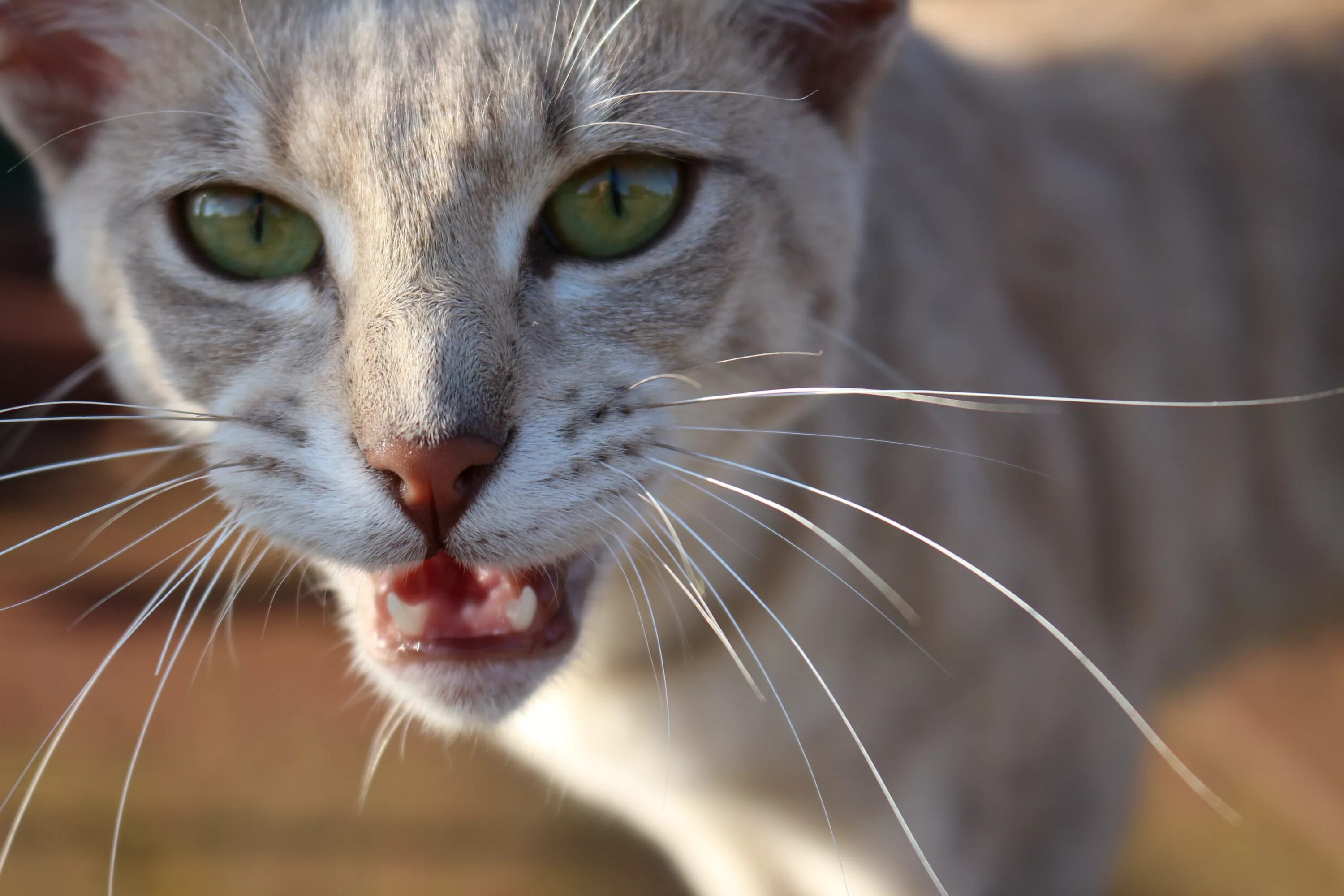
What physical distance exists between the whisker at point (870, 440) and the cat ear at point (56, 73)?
0.69m

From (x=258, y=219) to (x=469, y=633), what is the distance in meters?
0.44

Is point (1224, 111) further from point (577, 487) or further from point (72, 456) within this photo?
point (72, 456)

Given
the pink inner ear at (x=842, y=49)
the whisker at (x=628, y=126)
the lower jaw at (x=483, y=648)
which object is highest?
the pink inner ear at (x=842, y=49)

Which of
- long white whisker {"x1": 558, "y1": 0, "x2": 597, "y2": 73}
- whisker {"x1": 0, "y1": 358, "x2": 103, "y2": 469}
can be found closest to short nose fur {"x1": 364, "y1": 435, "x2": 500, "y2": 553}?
long white whisker {"x1": 558, "y1": 0, "x2": 597, "y2": 73}

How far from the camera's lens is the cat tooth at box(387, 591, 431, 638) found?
3.58 ft

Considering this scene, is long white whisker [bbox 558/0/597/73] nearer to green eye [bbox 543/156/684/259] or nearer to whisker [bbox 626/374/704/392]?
green eye [bbox 543/156/684/259]

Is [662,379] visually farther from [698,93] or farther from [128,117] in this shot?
[128,117]

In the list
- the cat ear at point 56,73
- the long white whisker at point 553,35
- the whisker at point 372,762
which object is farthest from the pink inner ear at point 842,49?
the whisker at point 372,762

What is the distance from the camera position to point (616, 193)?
105 centimetres

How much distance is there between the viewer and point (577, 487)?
3.11 ft

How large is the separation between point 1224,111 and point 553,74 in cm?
137

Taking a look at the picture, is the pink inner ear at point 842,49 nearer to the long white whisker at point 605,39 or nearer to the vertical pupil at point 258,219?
the long white whisker at point 605,39

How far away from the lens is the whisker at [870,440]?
109cm

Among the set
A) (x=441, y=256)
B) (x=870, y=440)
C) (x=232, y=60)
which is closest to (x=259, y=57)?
(x=232, y=60)
